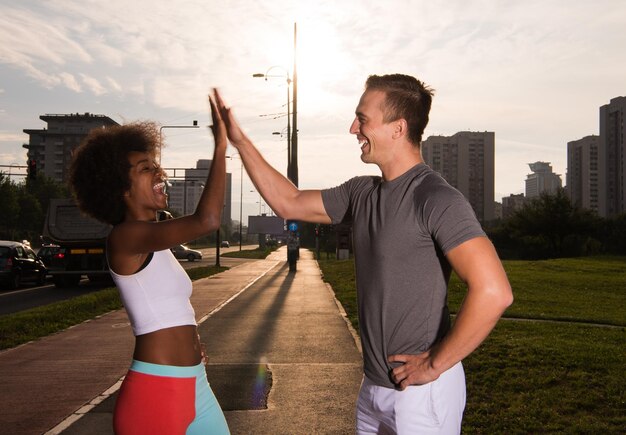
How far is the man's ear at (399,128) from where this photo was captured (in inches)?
105

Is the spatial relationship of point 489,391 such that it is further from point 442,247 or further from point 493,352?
point 442,247

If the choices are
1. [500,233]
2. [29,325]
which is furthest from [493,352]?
[500,233]

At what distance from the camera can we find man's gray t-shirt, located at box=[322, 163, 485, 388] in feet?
7.73

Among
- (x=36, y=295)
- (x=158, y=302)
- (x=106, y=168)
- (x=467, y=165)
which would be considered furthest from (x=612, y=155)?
(x=158, y=302)

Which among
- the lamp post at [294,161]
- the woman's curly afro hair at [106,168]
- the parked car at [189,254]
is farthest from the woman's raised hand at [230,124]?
the parked car at [189,254]

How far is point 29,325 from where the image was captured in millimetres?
12930

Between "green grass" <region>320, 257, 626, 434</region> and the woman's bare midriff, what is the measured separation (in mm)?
3855

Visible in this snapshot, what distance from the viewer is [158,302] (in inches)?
104

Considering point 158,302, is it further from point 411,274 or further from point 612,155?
point 612,155

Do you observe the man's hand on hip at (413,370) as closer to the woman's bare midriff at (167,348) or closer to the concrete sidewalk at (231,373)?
the woman's bare midriff at (167,348)

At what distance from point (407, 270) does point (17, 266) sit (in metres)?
24.1

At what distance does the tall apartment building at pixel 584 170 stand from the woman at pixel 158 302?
454ft

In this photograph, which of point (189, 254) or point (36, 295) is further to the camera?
point (189, 254)

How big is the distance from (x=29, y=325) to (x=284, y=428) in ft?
28.2
